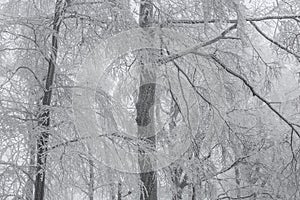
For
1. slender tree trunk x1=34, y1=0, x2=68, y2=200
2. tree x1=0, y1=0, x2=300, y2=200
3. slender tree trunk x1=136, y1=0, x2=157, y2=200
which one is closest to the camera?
slender tree trunk x1=34, y1=0, x2=68, y2=200

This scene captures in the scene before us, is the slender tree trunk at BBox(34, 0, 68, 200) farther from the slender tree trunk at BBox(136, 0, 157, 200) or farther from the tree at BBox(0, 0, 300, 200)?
the slender tree trunk at BBox(136, 0, 157, 200)

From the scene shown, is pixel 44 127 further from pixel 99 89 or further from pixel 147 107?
pixel 147 107

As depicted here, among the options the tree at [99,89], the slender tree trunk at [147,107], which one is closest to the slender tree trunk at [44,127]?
the tree at [99,89]

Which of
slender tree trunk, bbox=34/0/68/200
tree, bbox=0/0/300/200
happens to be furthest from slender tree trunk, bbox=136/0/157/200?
slender tree trunk, bbox=34/0/68/200

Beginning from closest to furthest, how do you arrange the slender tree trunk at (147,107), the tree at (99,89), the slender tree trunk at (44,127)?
the slender tree trunk at (44,127) → the tree at (99,89) → the slender tree trunk at (147,107)

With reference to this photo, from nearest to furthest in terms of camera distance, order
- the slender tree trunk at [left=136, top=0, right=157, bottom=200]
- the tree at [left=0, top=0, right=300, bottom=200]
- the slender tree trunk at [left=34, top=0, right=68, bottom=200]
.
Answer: the slender tree trunk at [left=34, top=0, right=68, bottom=200], the tree at [left=0, top=0, right=300, bottom=200], the slender tree trunk at [left=136, top=0, right=157, bottom=200]

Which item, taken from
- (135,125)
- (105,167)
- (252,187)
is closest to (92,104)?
(105,167)

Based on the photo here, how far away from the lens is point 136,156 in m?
4.15

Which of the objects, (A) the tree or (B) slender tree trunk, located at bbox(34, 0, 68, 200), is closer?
(B) slender tree trunk, located at bbox(34, 0, 68, 200)

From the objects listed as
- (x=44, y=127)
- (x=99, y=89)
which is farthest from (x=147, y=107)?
(x=44, y=127)

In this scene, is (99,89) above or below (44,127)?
above

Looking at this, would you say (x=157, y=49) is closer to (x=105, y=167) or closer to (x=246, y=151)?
(x=105, y=167)

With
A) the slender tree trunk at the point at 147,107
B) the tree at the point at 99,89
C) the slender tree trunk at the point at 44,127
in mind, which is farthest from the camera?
the slender tree trunk at the point at 147,107

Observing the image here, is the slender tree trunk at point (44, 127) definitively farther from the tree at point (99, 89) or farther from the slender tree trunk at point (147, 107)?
the slender tree trunk at point (147, 107)
